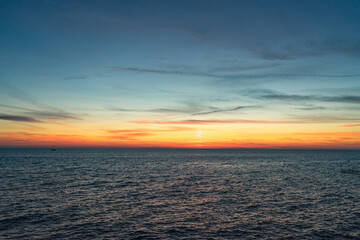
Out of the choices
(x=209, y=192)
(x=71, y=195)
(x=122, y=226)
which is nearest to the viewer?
(x=122, y=226)

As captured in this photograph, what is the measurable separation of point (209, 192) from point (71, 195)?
2601cm

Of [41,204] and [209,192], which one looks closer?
[41,204]

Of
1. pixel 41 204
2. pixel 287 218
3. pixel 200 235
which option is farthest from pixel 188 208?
pixel 41 204

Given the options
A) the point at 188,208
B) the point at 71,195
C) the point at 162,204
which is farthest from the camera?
the point at 71,195

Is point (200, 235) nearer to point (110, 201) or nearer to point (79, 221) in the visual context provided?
point (79, 221)

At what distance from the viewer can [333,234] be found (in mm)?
29047

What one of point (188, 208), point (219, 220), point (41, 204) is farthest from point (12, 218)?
point (219, 220)

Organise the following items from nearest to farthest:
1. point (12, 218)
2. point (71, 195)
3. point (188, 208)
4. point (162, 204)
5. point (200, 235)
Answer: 1. point (200, 235)
2. point (12, 218)
3. point (188, 208)
4. point (162, 204)
5. point (71, 195)

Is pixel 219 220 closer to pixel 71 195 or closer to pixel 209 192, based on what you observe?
pixel 209 192

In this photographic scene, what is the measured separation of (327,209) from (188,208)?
20.8 m

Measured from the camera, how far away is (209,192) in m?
52.5

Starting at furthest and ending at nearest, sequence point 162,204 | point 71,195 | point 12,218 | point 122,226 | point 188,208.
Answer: point 71,195 < point 162,204 < point 188,208 < point 12,218 < point 122,226

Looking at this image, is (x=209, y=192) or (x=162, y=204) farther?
(x=209, y=192)

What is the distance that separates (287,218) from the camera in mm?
34531
